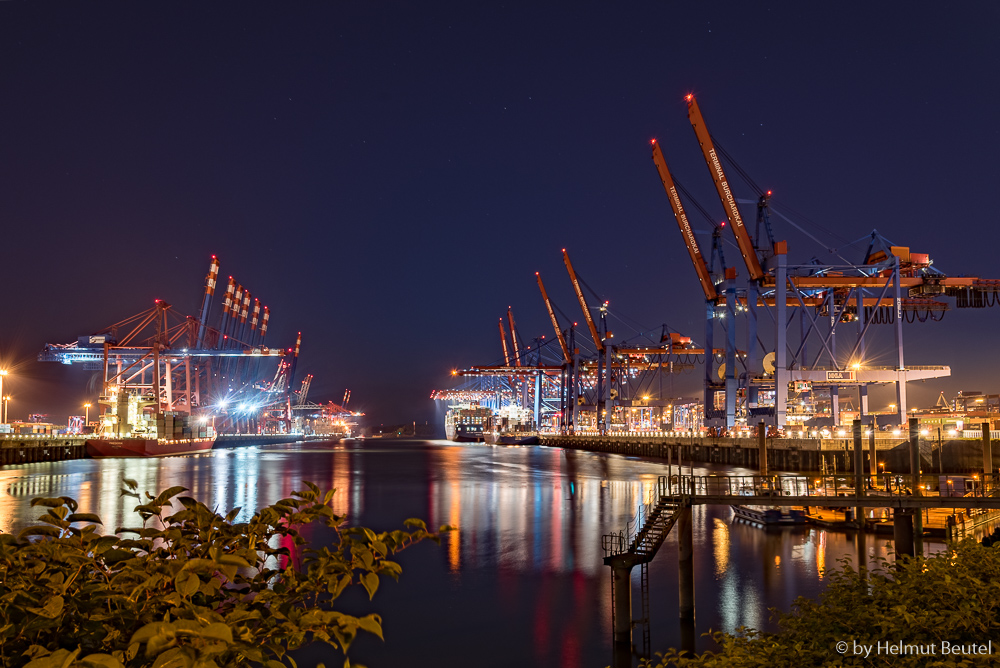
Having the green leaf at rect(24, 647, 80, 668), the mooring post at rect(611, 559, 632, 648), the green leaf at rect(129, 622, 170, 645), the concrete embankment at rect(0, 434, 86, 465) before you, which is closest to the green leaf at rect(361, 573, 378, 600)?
the green leaf at rect(129, 622, 170, 645)

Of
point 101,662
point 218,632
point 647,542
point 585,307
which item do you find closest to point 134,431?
point 585,307

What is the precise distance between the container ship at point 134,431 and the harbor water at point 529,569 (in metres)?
50.8

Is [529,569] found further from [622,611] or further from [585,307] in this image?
[585,307]

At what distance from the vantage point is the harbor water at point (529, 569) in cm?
2283

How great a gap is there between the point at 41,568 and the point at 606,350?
140432 mm

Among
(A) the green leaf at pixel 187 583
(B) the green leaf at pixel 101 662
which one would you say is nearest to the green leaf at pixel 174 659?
(B) the green leaf at pixel 101 662

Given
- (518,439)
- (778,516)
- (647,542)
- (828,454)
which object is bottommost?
(518,439)

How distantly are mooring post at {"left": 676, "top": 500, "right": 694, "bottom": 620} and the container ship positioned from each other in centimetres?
11342

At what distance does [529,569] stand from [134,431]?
109 metres

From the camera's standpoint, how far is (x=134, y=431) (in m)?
122

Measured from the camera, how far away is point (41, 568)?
396 cm

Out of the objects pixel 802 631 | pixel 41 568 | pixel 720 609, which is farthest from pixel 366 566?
pixel 720 609

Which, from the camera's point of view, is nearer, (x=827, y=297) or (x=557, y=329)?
(x=827, y=297)

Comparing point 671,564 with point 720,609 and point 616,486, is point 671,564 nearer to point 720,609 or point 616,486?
point 720,609
